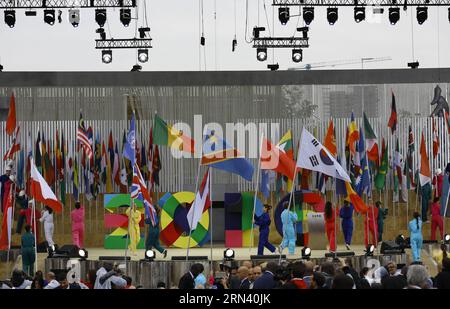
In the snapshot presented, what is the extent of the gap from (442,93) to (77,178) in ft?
36.9

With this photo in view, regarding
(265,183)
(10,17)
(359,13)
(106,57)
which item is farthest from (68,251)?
(106,57)

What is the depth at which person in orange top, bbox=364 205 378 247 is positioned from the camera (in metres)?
28.5

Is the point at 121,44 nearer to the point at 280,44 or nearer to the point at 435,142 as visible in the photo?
the point at 280,44

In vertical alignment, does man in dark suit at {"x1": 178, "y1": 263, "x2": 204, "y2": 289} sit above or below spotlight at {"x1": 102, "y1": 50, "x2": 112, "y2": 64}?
below

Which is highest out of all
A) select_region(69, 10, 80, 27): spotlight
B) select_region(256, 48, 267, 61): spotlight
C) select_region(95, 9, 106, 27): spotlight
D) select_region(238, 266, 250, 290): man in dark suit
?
select_region(69, 10, 80, 27): spotlight

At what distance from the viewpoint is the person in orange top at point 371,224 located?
28469 mm

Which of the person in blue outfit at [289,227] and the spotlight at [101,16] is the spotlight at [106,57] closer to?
the spotlight at [101,16]

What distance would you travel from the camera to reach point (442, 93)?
36062 mm

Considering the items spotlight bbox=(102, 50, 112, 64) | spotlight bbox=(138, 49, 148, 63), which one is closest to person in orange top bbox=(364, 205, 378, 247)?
spotlight bbox=(138, 49, 148, 63)

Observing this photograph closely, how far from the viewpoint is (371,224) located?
2995cm

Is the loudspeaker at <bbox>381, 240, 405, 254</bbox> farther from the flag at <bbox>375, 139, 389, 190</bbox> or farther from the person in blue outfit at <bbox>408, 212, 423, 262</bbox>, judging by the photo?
the flag at <bbox>375, 139, 389, 190</bbox>
